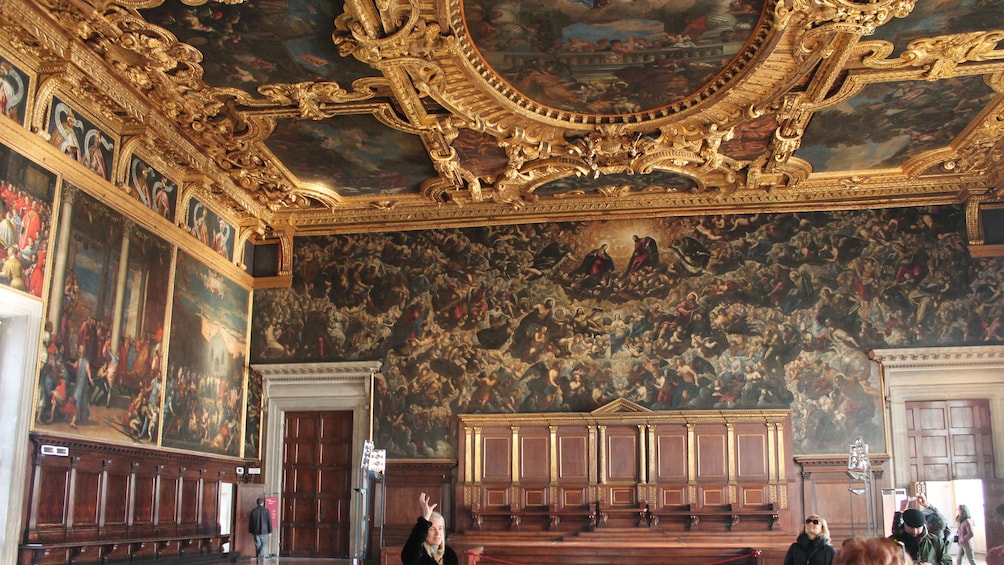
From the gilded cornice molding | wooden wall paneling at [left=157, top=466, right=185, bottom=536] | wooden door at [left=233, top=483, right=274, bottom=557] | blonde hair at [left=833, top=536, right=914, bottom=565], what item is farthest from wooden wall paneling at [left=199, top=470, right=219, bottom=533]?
blonde hair at [left=833, top=536, right=914, bottom=565]

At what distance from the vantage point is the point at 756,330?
722 inches

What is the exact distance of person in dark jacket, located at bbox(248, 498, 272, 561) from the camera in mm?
17203

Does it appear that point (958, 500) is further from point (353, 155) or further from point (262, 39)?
point (262, 39)

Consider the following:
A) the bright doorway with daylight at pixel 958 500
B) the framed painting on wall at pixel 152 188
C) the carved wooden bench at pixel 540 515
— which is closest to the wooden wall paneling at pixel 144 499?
the framed painting on wall at pixel 152 188

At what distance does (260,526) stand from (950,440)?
13970mm

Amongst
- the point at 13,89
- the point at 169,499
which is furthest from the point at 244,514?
the point at 13,89

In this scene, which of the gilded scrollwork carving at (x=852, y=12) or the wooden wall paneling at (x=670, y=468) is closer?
the gilded scrollwork carving at (x=852, y=12)

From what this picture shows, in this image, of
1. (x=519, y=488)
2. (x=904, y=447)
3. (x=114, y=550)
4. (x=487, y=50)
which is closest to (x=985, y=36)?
(x=487, y=50)

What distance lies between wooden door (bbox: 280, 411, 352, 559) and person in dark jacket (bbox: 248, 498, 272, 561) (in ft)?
3.89

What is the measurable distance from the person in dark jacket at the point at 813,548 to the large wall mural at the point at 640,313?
32.2 ft

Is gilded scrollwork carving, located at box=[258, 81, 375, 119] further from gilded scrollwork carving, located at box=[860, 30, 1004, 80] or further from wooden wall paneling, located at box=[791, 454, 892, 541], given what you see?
wooden wall paneling, located at box=[791, 454, 892, 541]

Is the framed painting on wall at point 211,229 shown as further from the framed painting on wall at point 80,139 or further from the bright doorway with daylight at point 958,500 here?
the bright doorway with daylight at point 958,500

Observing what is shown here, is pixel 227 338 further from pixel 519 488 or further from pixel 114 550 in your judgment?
pixel 519 488

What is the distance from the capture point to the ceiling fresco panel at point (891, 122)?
1441 centimetres
